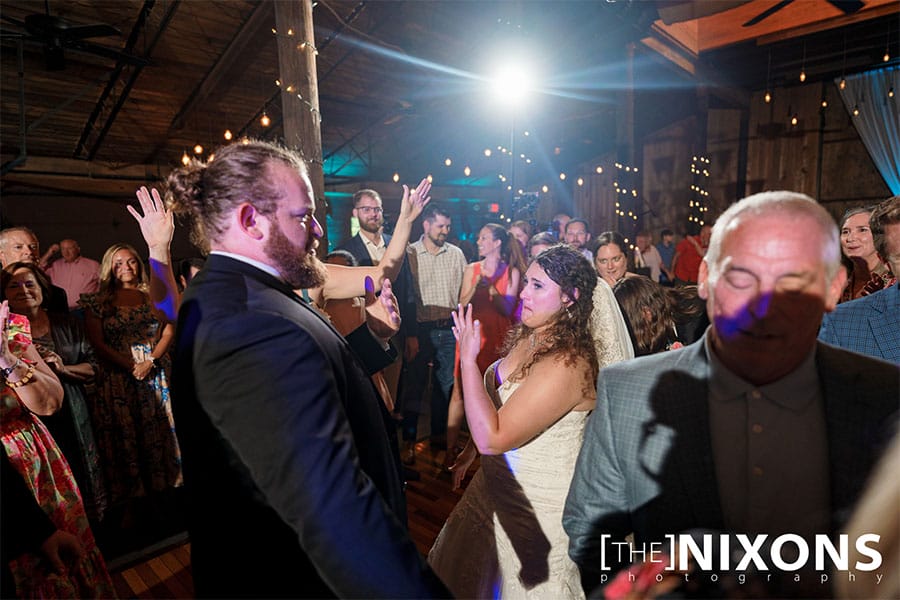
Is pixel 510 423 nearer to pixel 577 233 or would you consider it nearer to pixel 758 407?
pixel 758 407

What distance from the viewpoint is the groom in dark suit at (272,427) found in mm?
892

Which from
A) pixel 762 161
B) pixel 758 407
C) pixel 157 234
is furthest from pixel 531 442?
pixel 762 161

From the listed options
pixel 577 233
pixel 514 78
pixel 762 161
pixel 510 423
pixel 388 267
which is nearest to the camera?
pixel 510 423

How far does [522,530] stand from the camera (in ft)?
5.92

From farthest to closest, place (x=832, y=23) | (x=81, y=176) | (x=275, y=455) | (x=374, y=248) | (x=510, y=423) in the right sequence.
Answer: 1. (x=81, y=176)
2. (x=832, y=23)
3. (x=374, y=248)
4. (x=510, y=423)
5. (x=275, y=455)

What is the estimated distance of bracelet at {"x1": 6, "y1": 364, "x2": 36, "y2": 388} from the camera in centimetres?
191

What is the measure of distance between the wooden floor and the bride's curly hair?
1457 mm

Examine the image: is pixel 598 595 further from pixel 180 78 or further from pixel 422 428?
pixel 180 78

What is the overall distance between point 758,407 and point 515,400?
0.86m

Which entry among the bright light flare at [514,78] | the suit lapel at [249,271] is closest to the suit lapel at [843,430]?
the suit lapel at [249,271]

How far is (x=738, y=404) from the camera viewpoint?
3.26 ft

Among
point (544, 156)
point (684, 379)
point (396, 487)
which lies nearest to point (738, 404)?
point (684, 379)

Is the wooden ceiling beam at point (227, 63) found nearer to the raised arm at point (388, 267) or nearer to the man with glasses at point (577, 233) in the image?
the man with glasses at point (577, 233)

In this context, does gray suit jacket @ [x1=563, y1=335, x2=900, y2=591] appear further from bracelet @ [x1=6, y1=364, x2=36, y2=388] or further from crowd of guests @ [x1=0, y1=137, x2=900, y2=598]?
bracelet @ [x1=6, y1=364, x2=36, y2=388]
